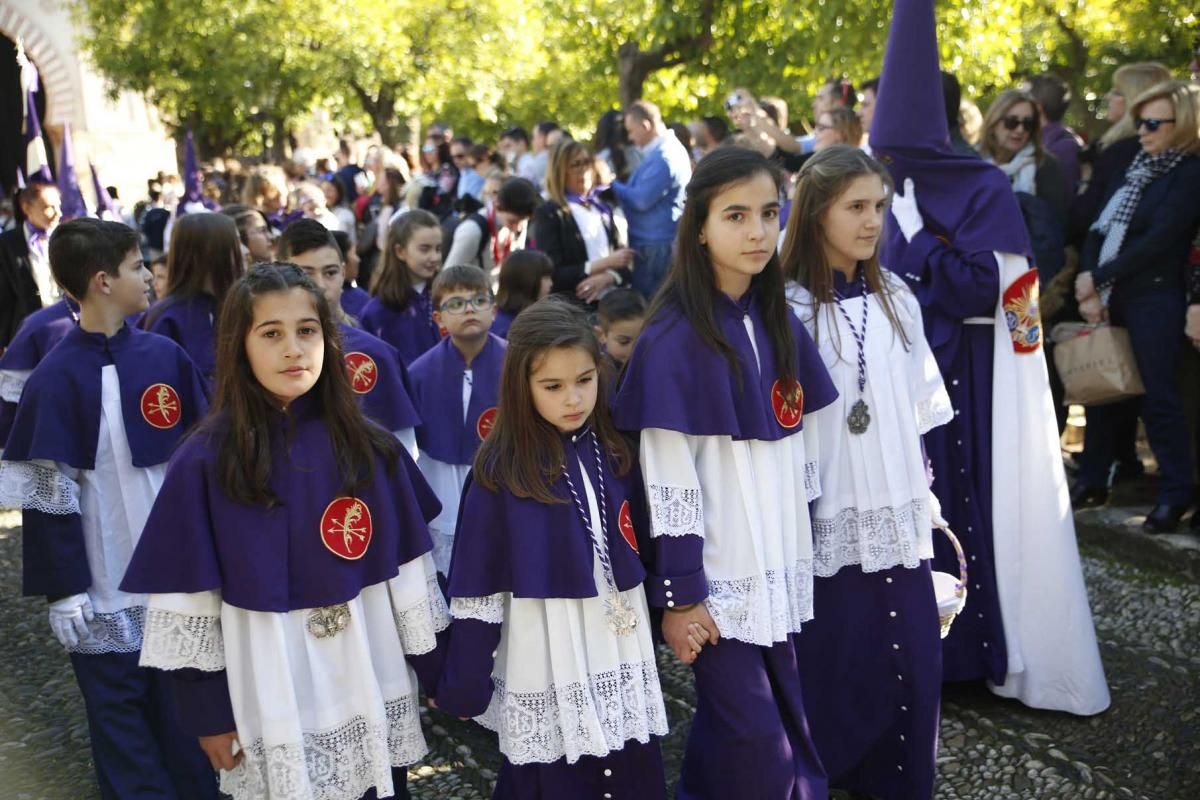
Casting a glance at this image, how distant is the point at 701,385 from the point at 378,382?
1.53 m

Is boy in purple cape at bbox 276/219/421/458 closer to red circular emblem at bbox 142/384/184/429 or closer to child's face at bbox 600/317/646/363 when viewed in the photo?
red circular emblem at bbox 142/384/184/429

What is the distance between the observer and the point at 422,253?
559cm

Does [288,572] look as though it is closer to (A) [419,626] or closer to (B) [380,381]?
(A) [419,626]

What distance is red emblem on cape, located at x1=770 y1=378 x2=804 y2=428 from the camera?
3.29 metres

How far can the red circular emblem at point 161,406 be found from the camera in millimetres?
3719

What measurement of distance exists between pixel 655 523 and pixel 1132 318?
3.87m

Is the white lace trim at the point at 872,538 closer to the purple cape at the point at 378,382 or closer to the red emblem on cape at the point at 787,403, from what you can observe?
the red emblem on cape at the point at 787,403

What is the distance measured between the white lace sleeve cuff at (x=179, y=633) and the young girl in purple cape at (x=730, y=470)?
109 centimetres

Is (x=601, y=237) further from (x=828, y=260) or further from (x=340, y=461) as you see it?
(x=340, y=461)

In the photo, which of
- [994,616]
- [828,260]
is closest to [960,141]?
[828,260]

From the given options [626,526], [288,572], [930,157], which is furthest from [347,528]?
[930,157]

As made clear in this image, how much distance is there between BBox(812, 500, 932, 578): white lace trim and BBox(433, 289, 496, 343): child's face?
5.25 ft

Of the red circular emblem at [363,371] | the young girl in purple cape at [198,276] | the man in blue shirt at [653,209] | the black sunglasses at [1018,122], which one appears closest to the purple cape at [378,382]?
the red circular emblem at [363,371]

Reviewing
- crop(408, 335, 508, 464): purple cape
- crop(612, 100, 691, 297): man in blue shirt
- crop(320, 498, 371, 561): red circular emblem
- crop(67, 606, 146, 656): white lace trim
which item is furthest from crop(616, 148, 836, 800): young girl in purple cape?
crop(612, 100, 691, 297): man in blue shirt
